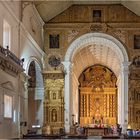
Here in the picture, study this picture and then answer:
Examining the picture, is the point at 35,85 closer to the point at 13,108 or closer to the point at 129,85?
the point at 129,85

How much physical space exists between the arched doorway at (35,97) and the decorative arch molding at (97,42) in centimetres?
260

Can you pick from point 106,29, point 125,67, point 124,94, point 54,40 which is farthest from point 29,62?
point 124,94

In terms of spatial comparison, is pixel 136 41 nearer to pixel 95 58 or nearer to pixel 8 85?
pixel 95 58

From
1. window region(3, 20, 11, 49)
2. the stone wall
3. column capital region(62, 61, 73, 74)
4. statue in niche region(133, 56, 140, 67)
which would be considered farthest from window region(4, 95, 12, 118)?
statue in niche region(133, 56, 140, 67)

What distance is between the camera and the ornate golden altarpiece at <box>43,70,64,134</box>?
36.0m

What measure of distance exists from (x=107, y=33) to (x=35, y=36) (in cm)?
602

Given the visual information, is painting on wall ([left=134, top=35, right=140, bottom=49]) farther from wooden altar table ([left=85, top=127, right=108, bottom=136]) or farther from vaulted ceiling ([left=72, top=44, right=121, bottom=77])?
wooden altar table ([left=85, top=127, right=108, bottom=136])

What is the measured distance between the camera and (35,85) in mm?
36625

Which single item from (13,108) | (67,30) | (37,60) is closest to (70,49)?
(67,30)

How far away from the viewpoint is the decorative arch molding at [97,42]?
118ft

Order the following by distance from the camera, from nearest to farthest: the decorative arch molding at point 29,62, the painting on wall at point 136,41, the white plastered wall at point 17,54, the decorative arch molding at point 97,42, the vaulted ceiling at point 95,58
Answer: the white plastered wall at point 17,54
the decorative arch molding at point 29,62
the decorative arch molding at point 97,42
the painting on wall at point 136,41
the vaulted ceiling at point 95,58

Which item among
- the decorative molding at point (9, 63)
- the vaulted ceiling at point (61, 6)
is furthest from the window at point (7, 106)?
the vaulted ceiling at point (61, 6)

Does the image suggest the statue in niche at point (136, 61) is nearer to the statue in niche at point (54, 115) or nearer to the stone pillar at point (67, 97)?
the stone pillar at point (67, 97)

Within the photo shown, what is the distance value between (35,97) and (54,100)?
1.49 m
